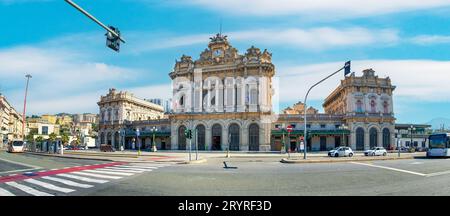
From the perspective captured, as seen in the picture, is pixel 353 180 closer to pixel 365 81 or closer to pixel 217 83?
pixel 217 83

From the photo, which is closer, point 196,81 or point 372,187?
point 372,187

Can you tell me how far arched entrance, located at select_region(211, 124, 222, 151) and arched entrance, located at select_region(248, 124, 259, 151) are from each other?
5691 mm

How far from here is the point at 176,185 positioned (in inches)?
441

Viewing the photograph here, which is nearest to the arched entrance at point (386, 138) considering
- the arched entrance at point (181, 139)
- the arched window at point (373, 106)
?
the arched window at point (373, 106)

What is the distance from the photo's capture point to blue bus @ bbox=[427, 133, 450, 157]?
28333mm

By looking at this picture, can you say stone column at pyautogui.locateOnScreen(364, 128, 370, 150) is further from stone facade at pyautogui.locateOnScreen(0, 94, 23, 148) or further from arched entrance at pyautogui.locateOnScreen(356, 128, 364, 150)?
stone facade at pyautogui.locateOnScreen(0, 94, 23, 148)

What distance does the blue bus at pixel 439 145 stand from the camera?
2833 cm

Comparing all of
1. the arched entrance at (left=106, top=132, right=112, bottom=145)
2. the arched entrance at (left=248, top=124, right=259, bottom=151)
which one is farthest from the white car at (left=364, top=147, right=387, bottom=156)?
the arched entrance at (left=106, top=132, right=112, bottom=145)

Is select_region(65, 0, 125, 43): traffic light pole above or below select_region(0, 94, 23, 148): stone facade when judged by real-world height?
above

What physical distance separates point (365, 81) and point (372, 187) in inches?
1984

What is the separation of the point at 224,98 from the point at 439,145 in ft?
110

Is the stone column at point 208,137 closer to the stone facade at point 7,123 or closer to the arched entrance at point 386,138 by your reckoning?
the arched entrance at point 386,138

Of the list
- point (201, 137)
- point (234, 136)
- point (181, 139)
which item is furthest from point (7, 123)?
point (234, 136)
